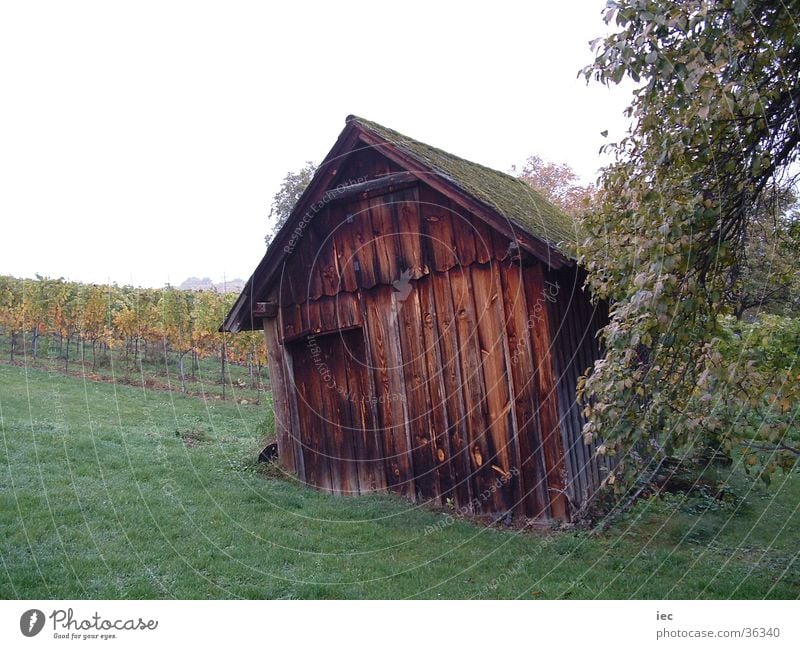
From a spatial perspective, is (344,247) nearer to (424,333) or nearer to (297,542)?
(424,333)

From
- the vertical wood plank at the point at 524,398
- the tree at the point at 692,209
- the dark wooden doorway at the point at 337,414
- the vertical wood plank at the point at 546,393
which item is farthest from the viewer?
the dark wooden doorway at the point at 337,414

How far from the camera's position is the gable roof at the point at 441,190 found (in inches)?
279

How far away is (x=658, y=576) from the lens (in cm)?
585

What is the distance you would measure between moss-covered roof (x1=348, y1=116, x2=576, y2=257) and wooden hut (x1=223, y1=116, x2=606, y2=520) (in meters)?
0.05

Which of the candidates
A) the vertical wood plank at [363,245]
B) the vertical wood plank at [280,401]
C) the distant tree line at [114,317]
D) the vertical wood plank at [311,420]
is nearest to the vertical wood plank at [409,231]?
the vertical wood plank at [363,245]

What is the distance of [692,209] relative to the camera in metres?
3.98

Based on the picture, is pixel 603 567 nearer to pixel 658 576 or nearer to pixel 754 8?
pixel 658 576

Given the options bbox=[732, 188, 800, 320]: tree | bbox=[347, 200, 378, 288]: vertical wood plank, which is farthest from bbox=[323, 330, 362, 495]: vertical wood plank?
bbox=[732, 188, 800, 320]: tree

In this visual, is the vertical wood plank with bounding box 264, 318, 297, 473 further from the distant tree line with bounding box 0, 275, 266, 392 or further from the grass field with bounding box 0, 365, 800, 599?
the distant tree line with bounding box 0, 275, 266, 392

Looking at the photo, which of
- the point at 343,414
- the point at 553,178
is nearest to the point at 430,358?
the point at 343,414

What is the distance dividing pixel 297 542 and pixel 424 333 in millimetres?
3064

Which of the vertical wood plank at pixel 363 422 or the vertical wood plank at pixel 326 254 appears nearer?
the vertical wood plank at pixel 363 422

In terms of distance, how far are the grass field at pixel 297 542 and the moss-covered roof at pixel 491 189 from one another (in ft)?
9.87

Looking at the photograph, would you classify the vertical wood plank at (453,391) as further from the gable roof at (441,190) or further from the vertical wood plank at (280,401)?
the vertical wood plank at (280,401)
